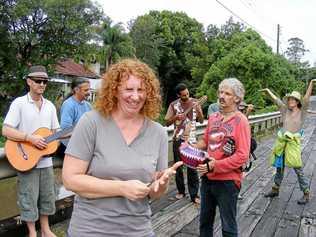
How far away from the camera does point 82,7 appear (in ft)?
109

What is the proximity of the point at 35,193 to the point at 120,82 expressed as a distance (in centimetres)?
221

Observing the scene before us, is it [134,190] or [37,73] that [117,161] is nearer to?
[134,190]

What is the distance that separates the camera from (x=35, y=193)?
13.8ft

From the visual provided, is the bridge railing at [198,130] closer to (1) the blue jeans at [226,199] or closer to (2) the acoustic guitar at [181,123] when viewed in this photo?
(2) the acoustic guitar at [181,123]

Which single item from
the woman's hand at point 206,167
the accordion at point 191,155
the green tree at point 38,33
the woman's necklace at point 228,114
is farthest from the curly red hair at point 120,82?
the green tree at point 38,33

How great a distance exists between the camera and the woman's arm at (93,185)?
86.2 inches

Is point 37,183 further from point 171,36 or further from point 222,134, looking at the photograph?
point 171,36

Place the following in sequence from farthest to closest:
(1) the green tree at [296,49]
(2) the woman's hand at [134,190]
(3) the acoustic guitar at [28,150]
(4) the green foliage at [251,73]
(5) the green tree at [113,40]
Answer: (1) the green tree at [296,49] → (5) the green tree at [113,40] → (4) the green foliage at [251,73] → (3) the acoustic guitar at [28,150] → (2) the woman's hand at [134,190]

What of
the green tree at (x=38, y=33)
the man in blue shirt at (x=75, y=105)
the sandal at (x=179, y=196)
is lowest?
the sandal at (x=179, y=196)

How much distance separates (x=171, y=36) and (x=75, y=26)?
2454 centimetres

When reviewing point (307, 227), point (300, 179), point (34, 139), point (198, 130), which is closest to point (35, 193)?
point (34, 139)

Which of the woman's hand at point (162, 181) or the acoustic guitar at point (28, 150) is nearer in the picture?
the woman's hand at point (162, 181)

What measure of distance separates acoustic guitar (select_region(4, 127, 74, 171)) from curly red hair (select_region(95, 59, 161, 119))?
1924 millimetres

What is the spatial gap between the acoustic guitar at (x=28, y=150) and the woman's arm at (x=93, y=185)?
6.32 feet
